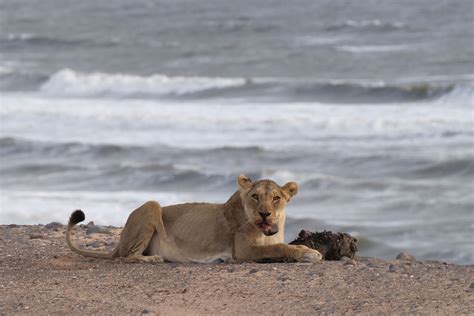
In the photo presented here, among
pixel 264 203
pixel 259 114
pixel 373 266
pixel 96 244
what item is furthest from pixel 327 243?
pixel 259 114

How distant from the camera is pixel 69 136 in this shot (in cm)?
2906

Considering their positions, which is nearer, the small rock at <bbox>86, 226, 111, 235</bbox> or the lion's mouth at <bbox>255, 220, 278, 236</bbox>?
the lion's mouth at <bbox>255, 220, 278, 236</bbox>

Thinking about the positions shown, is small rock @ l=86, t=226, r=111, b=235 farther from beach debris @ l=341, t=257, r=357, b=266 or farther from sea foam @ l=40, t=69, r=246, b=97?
sea foam @ l=40, t=69, r=246, b=97

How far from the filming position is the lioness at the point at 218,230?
9.50 metres

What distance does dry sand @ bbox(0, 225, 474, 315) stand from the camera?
8.59 meters

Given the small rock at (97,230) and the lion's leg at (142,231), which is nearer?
the lion's leg at (142,231)

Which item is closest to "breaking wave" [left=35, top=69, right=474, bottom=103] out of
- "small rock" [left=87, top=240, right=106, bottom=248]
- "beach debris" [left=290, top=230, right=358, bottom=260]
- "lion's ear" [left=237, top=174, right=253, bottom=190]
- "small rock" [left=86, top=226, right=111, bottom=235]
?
"small rock" [left=86, top=226, right=111, bottom=235]

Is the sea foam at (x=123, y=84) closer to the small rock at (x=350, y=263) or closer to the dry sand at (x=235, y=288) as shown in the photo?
the small rock at (x=350, y=263)

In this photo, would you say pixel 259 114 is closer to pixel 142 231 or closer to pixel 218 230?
pixel 142 231

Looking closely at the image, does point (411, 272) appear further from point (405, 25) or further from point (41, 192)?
point (405, 25)

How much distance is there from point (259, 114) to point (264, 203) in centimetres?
2207

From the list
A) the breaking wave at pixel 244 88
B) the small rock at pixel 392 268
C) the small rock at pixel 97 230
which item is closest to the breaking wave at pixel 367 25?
the breaking wave at pixel 244 88

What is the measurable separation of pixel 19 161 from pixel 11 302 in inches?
677

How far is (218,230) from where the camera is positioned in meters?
9.79
